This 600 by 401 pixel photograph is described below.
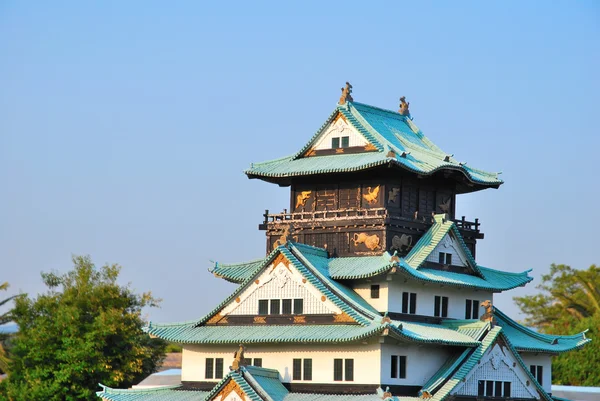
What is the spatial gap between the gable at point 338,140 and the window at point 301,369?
1112 cm

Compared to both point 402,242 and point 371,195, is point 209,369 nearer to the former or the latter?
point 402,242

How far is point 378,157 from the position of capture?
62.0 m

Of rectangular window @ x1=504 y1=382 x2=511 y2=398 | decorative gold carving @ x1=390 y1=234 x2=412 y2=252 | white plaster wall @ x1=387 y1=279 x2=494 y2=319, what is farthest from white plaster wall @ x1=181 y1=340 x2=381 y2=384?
rectangular window @ x1=504 y1=382 x2=511 y2=398

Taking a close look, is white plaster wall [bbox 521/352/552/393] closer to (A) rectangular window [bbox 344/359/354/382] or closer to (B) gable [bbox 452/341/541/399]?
(B) gable [bbox 452/341/541/399]

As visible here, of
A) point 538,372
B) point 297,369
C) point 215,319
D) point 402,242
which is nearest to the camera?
point 297,369

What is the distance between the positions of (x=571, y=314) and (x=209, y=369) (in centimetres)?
5881

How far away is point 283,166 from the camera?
6581 centimetres

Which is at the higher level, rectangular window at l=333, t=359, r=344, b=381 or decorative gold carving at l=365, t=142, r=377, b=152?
decorative gold carving at l=365, t=142, r=377, b=152

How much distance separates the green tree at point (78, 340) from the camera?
77.4m

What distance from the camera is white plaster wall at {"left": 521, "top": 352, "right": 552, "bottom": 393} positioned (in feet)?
215

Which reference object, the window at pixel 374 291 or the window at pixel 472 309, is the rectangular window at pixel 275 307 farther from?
the window at pixel 472 309

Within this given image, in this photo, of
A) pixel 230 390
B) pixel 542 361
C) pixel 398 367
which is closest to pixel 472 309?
pixel 542 361

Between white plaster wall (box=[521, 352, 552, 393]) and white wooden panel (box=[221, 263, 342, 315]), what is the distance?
40.8 feet

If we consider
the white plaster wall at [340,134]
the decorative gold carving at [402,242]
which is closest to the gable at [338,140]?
the white plaster wall at [340,134]
